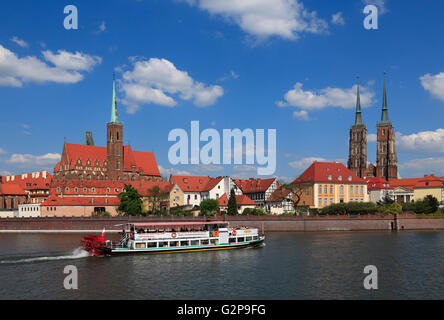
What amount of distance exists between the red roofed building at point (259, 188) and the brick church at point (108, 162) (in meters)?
31.7

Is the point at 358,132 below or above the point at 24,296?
above

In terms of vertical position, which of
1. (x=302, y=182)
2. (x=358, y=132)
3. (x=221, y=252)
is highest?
(x=358, y=132)

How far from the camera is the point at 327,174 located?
111 metres

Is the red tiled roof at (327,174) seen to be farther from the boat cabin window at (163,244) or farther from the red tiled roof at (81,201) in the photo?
the boat cabin window at (163,244)

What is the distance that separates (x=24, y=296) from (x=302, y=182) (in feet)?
279

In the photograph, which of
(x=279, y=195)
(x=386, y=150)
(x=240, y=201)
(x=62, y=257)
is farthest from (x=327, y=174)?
(x=386, y=150)

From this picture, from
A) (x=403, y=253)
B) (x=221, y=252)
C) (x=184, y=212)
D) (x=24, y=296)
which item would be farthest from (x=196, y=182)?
(x=24, y=296)

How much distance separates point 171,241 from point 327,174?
6145 centimetres

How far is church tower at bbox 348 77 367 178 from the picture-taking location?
183750 millimetres

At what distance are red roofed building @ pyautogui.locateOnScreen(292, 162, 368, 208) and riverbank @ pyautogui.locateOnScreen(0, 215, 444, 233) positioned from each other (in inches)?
641

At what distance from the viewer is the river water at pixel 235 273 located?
114ft
